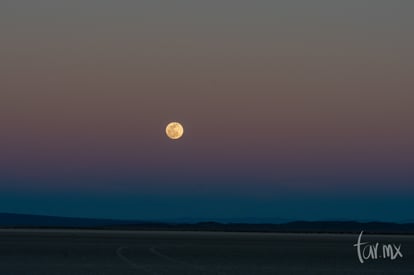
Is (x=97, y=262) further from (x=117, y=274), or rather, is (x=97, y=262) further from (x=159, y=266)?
(x=117, y=274)

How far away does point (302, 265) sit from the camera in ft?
241

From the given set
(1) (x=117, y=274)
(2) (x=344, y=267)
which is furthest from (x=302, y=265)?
(1) (x=117, y=274)

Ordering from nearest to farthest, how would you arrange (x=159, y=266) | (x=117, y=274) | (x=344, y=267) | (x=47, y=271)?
(x=117, y=274) < (x=47, y=271) < (x=159, y=266) < (x=344, y=267)

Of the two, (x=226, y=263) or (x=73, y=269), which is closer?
(x=73, y=269)

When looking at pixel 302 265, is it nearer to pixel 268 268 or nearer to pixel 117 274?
pixel 268 268

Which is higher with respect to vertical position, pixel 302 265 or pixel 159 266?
pixel 302 265

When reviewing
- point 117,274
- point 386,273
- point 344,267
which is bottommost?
point 117,274

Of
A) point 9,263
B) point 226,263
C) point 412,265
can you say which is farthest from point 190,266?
point 412,265

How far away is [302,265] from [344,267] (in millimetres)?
4198

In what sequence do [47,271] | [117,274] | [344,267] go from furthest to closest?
[344,267] → [47,271] → [117,274]

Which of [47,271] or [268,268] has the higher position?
[268,268]

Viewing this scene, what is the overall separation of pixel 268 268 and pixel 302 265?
6559mm

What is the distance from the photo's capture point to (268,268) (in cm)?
6762

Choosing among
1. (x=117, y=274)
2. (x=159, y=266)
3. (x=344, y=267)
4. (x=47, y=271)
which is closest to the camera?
(x=117, y=274)
